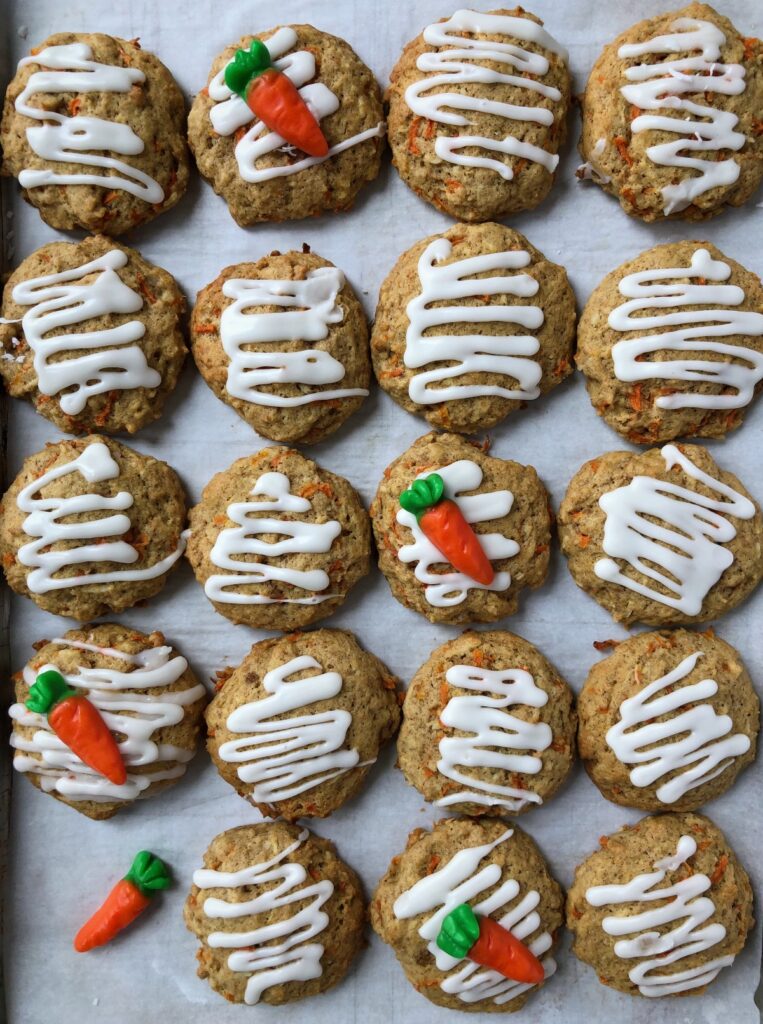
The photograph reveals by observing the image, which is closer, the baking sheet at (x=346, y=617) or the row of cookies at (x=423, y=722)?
the row of cookies at (x=423, y=722)

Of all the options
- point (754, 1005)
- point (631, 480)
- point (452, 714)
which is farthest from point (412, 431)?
point (754, 1005)

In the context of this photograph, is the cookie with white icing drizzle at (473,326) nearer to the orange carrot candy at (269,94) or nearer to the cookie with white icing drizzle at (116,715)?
the orange carrot candy at (269,94)

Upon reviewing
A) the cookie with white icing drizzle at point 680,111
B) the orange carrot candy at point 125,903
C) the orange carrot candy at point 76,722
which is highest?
the cookie with white icing drizzle at point 680,111

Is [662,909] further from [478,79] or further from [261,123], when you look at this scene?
[261,123]

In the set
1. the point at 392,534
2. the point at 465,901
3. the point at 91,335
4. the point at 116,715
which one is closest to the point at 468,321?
the point at 392,534

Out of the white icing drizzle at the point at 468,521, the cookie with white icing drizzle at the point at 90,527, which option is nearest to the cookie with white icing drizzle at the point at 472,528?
the white icing drizzle at the point at 468,521
